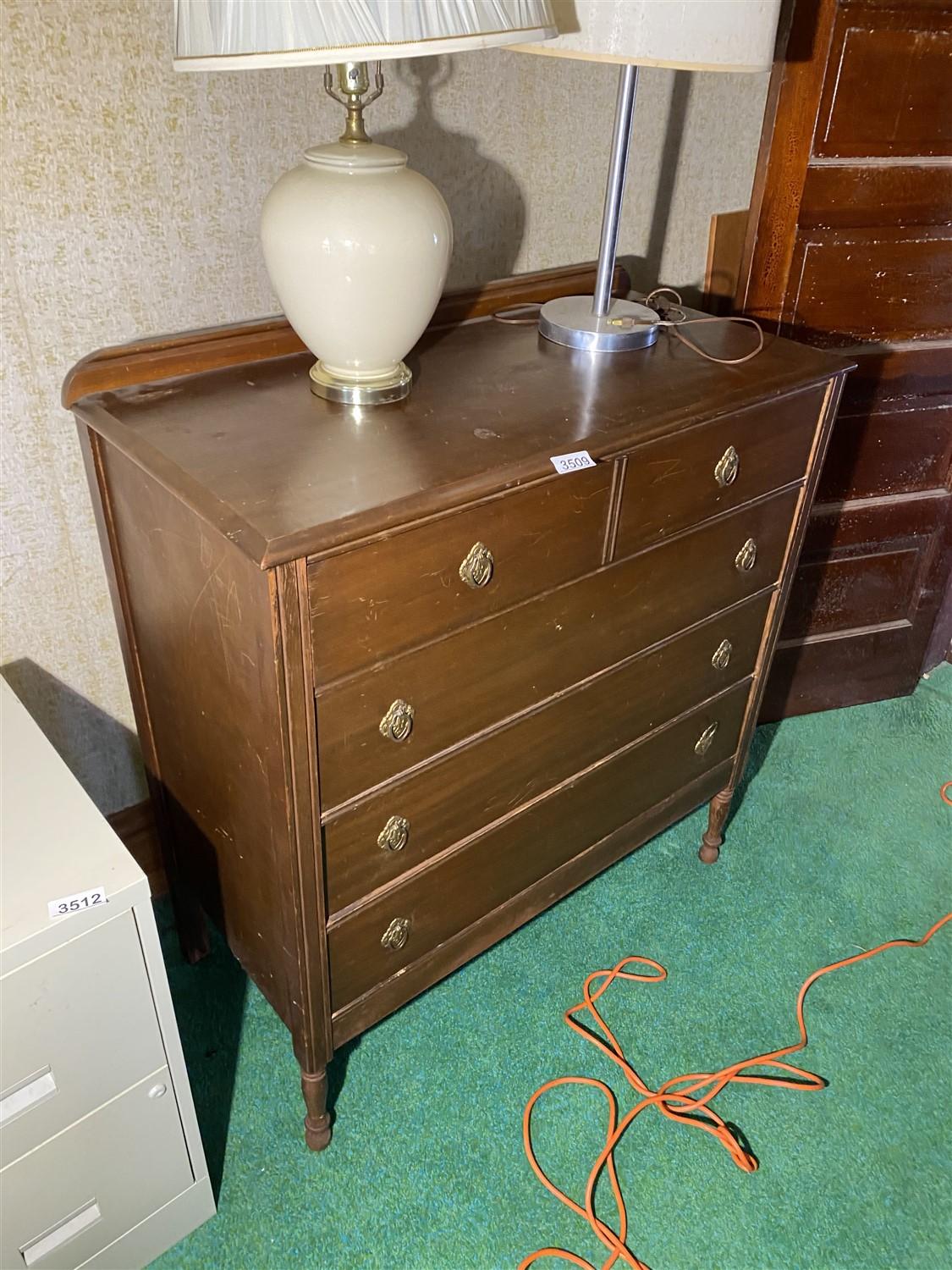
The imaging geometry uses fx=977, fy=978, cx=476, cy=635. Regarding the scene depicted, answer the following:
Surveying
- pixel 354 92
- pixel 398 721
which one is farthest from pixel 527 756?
pixel 354 92

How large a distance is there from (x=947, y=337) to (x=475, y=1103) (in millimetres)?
1675

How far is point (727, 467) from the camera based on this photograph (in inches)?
52.3

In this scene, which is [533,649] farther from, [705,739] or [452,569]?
[705,739]

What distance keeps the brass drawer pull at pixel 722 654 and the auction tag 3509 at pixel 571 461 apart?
0.55 metres

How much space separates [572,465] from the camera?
109cm

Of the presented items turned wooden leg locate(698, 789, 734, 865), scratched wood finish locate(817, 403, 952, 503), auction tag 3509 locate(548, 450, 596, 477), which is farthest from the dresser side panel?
scratched wood finish locate(817, 403, 952, 503)

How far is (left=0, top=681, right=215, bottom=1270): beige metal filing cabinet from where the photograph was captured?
98 centimetres

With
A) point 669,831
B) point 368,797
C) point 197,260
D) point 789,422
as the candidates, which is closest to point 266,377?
point 197,260

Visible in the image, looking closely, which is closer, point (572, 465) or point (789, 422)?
point (572, 465)

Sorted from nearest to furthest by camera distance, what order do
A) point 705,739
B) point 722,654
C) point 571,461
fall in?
point 571,461 → point 722,654 → point 705,739

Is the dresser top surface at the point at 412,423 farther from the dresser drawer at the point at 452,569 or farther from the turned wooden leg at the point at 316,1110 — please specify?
the turned wooden leg at the point at 316,1110

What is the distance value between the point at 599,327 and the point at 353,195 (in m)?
0.46

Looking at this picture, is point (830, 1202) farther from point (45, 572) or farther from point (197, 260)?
point (197, 260)

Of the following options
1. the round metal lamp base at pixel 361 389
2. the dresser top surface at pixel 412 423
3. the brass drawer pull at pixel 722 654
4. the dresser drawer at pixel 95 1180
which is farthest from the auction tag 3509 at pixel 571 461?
the dresser drawer at pixel 95 1180
